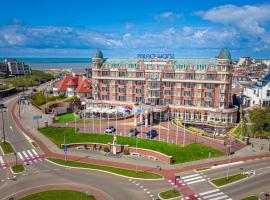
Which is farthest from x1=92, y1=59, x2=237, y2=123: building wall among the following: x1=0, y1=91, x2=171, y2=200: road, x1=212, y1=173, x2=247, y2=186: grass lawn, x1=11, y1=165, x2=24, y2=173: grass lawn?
x1=11, y1=165, x2=24, y2=173: grass lawn

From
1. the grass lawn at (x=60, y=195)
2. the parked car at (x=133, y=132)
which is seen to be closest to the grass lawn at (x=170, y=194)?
the grass lawn at (x=60, y=195)

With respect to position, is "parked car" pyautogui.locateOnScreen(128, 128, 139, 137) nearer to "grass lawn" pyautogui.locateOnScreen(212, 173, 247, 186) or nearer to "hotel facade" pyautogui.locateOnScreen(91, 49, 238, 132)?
"hotel facade" pyautogui.locateOnScreen(91, 49, 238, 132)

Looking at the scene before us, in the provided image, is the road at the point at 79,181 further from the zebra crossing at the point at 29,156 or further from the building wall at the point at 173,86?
the building wall at the point at 173,86

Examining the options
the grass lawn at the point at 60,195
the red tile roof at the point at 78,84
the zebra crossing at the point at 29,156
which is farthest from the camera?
the red tile roof at the point at 78,84

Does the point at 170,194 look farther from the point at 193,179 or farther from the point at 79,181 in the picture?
the point at 79,181

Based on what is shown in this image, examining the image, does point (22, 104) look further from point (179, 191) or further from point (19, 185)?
point (179, 191)

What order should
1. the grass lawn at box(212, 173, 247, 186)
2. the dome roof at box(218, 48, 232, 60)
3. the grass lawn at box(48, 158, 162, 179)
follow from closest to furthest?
the grass lawn at box(212, 173, 247, 186) → the grass lawn at box(48, 158, 162, 179) → the dome roof at box(218, 48, 232, 60)

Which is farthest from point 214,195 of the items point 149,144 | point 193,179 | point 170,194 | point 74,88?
point 74,88
